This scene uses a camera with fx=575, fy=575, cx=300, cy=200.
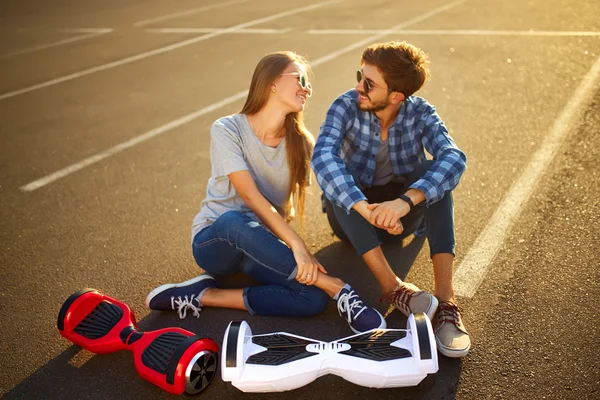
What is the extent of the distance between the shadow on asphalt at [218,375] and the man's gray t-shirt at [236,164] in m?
0.55

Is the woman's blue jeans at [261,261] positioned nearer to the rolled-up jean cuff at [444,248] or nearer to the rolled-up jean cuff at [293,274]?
the rolled-up jean cuff at [293,274]

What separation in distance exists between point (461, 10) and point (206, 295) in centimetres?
935

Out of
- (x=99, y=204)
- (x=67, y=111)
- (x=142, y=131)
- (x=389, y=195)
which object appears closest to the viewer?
(x=389, y=195)

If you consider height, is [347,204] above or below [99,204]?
above

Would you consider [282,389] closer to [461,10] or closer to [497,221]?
[497,221]

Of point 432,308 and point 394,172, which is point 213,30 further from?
point 432,308

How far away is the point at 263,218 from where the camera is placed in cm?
347

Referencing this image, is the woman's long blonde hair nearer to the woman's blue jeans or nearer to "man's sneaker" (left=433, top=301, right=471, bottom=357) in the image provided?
the woman's blue jeans

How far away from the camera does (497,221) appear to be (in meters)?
4.26

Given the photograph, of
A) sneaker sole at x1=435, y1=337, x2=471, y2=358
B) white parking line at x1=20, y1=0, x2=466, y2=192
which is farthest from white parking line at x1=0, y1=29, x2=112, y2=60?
sneaker sole at x1=435, y1=337, x2=471, y2=358

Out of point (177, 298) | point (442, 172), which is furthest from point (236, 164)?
point (442, 172)

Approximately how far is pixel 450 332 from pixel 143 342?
1619mm

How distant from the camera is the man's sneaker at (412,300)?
317cm

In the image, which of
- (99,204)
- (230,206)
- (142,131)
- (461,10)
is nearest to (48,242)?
(99,204)
